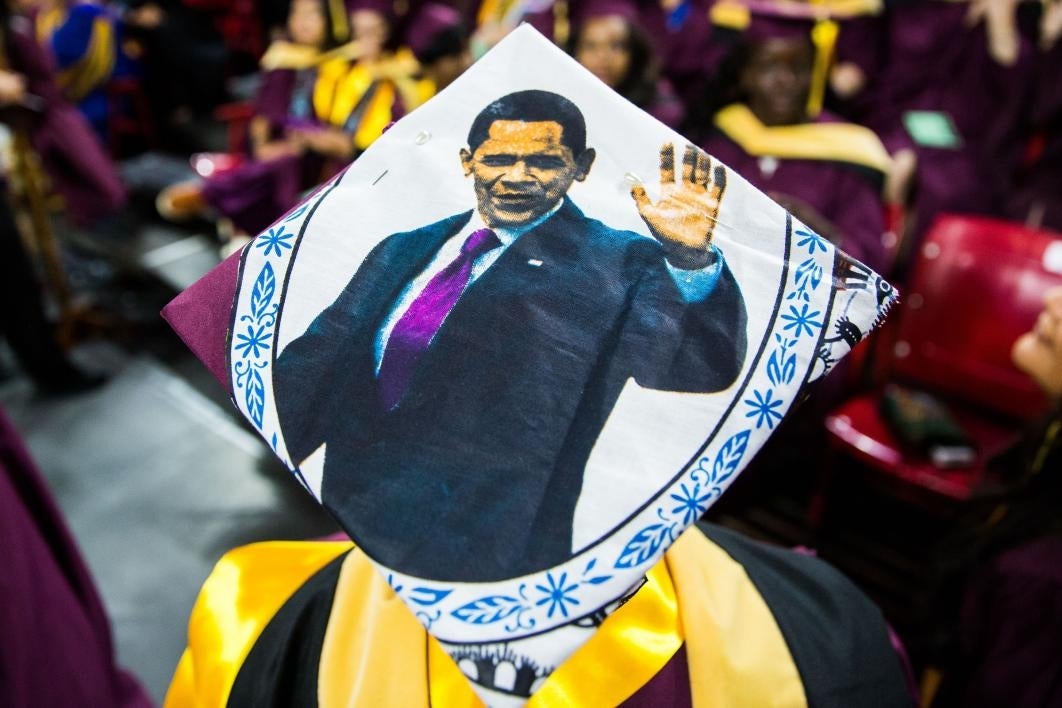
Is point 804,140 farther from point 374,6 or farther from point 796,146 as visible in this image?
point 374,6

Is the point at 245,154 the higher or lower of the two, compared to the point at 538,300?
lower

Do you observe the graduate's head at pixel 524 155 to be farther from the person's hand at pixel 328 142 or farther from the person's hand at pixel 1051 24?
the person's hand at pixel 1051 24

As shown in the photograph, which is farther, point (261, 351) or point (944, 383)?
point (944, 383)

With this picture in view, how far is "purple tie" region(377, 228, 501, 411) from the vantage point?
432 mm

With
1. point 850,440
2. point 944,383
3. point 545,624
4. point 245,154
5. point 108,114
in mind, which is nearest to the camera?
point 545,624

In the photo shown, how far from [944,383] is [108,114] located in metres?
4.25

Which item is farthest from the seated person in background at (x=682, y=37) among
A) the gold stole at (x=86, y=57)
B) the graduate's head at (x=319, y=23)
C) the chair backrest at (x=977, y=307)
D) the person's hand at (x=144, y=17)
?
the person's hand at (x=144, y=17)

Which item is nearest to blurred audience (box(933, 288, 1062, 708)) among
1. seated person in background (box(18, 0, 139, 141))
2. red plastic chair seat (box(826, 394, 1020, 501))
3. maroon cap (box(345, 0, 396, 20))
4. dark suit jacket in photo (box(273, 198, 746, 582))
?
red plastic chair seat (box(826, 394, 1020, 501))

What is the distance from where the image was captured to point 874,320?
1.43 ft

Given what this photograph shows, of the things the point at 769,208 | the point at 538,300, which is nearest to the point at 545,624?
the point at 538,300

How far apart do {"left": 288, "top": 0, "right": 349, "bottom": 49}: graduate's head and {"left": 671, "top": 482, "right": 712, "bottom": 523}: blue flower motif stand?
2.62 metres

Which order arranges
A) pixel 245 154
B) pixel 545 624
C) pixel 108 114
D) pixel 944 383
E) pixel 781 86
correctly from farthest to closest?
1. pixel 108 114
2. pixel 245 154
3. pixel 781 86
4. pixel 944 383
5. pixel 545 624

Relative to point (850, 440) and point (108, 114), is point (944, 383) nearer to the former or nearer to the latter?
point (850, 440)

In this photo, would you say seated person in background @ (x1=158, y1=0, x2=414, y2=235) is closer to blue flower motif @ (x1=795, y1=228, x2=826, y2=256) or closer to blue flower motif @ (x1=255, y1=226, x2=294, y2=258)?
blue flower motif @ (x1=255, y1=226, x2=294, y2=258)
